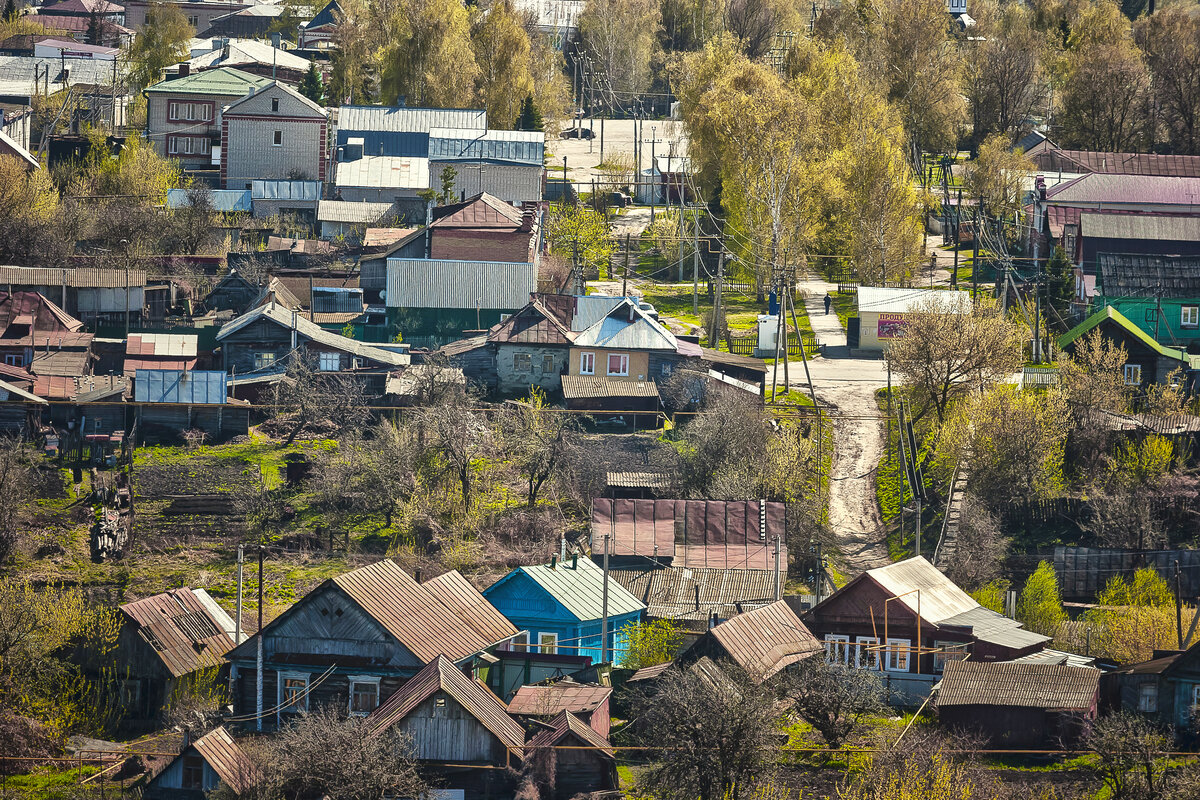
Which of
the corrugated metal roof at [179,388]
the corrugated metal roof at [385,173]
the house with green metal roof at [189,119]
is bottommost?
the corrugated metal roof at [179,388]

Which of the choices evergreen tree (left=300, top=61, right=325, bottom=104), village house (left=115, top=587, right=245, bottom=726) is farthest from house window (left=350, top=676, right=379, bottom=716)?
evergreen tree (left=300, top=61, right=325, bottom=104)

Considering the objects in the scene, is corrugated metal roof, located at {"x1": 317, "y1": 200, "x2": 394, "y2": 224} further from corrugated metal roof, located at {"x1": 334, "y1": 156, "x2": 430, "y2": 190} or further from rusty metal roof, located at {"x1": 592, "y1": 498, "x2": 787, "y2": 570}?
rusty metal roof, located at {"x1": 592, "y1": 498, "x2": 787, "y2": 570}

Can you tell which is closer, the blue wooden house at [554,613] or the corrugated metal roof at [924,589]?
the blue wooden house at [554,613]

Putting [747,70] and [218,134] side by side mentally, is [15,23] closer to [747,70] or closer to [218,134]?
[218,134]

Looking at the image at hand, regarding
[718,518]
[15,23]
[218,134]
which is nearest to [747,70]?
[218,134]

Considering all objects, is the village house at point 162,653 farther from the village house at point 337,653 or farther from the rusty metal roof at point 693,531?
the rusty metal roof at point 693,531

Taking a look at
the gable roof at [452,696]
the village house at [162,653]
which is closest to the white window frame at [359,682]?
the gable roof at [452,696]

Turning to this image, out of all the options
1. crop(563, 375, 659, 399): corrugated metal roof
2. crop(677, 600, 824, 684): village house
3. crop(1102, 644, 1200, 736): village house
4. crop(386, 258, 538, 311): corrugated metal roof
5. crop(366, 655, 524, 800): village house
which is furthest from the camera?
crop(386, 258, 538, 311): corrugated metal roof
